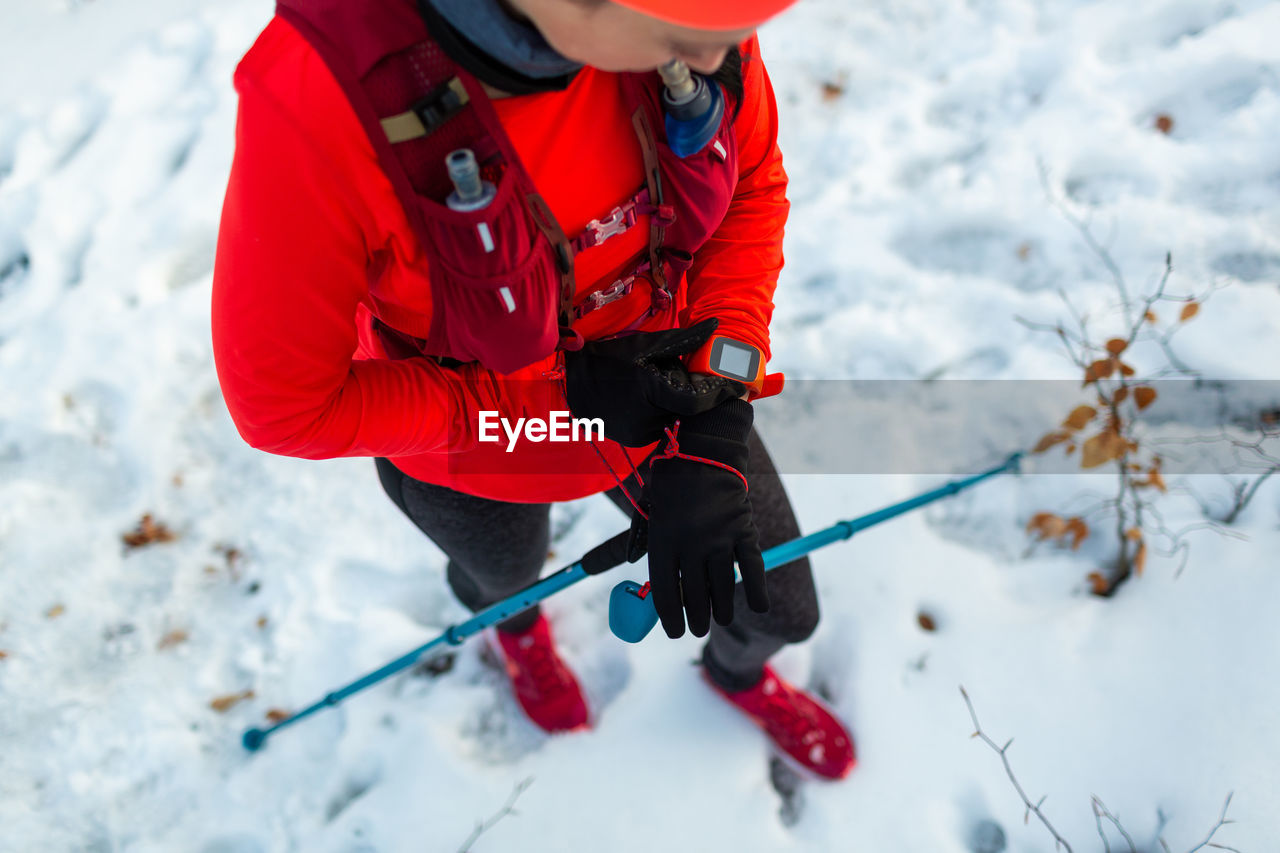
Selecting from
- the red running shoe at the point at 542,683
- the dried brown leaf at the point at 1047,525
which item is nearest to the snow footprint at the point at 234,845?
the red running shoe at the point at 542,683

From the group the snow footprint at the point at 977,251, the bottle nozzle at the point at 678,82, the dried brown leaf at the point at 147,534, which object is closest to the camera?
the bottle nozzle at the point at 678,82

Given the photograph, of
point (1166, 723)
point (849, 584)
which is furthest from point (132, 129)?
point (1166, 723)

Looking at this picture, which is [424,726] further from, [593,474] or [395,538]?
[593,474]

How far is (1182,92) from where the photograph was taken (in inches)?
117

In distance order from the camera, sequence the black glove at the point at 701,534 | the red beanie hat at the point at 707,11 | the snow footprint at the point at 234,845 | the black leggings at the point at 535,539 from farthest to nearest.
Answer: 1. the snow footprint at the point at 234,845
2. the black leggings at the point at 535,539
3. the black glove at the point at 701,534
4. the red beanie hat at the point at 707,11

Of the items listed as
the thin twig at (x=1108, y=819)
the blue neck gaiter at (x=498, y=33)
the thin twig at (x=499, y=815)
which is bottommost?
the thin twig at (x=499, y=815)

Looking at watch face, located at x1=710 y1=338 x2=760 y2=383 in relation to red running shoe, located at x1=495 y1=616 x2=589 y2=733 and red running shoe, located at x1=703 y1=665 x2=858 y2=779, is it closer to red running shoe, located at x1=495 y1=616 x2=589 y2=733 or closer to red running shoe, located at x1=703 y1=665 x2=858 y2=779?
red running shoe, located at x1=703 y1=665 x2=858 y2=779

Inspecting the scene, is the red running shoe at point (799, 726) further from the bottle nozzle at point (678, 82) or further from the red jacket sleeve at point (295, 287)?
the bottle nozzle at point (678, 82)

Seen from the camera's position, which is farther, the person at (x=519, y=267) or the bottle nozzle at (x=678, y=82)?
the bottle nozzle at (x=678, y=82)

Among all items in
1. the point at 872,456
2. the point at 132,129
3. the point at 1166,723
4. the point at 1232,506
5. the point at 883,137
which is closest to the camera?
the point at 1166,723

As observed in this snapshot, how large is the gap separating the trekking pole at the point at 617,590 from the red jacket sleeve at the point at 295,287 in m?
0.48

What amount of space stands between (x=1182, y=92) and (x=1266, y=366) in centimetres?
132

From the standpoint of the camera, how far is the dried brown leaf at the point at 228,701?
91.0 inches

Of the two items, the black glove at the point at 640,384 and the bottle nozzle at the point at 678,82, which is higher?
the bottle nozzle at the point at 678,82
